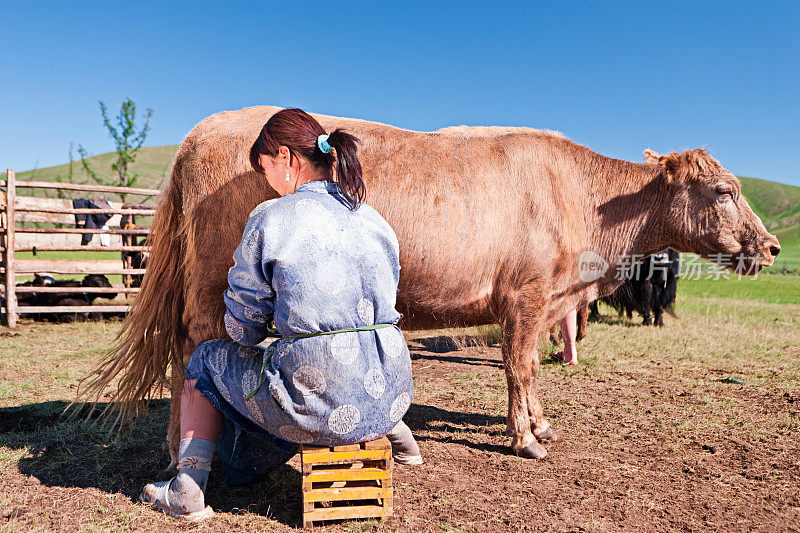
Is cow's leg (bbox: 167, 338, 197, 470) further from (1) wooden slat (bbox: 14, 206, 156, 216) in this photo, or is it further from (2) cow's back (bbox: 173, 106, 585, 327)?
(1) wooden slat (bbox: 14, 206, 156, 216)

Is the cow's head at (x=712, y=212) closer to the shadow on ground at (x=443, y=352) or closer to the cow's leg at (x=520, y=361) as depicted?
the cow's leg at (x=520, y=361)

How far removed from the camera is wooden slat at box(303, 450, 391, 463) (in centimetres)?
247

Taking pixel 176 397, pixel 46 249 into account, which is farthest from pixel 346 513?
pixel 46 249

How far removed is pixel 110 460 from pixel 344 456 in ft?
6.09

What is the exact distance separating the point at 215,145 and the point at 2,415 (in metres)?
2.90

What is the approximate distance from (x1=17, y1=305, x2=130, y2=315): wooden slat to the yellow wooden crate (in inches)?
332

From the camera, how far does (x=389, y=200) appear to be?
3.42 m

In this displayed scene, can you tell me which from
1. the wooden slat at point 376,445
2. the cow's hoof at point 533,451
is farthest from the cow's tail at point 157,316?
the cow's hoof at point 533,451

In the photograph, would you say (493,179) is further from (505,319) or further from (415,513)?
(415,513)

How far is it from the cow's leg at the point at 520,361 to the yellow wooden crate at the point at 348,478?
4.67 ft

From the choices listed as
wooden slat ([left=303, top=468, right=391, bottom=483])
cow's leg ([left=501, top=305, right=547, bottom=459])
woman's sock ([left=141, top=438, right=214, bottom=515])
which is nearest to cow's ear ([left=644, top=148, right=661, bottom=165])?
cow's leg ([left=501, top=305, right=547, bottom=459])

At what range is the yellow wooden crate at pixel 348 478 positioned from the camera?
2.50 metres

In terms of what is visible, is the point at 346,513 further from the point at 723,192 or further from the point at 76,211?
the point at 76,211

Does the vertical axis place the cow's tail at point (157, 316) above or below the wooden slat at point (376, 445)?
above
